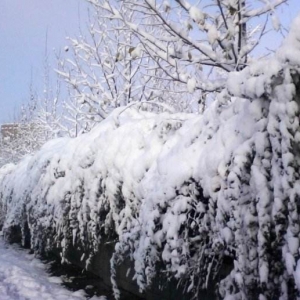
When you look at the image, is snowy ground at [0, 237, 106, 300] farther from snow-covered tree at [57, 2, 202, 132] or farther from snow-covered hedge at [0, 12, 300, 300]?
snow-covered tree at [57, 2, 202, 132]

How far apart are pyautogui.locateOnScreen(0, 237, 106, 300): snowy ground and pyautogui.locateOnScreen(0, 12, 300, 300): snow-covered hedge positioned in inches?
21.6

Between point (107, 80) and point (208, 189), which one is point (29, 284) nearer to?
point (208, 189)

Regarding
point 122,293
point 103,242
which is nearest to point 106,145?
point 103,242

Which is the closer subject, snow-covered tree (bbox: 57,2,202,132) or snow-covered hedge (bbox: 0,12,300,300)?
snow-covered hedge (bbox: 0,12,300,300)

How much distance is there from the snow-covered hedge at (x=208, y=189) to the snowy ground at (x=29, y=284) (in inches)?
21.6

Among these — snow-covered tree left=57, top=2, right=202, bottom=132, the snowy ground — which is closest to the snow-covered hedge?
the snowy ground

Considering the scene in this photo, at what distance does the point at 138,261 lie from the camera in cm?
388

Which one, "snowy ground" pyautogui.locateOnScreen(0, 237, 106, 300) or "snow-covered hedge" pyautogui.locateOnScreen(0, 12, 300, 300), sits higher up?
"snow-covered hedge" pyautogui.locateOnScreen(0, 12, 300, 300)

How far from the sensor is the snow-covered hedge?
2.39m

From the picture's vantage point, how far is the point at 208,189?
315 cm

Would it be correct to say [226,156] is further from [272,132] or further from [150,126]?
[150,126]

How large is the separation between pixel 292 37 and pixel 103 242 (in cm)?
354

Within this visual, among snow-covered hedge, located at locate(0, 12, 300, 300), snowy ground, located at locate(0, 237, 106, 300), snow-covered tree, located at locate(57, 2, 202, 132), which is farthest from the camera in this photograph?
snow-covered tree, located at locate(57, 2, 202, 132)

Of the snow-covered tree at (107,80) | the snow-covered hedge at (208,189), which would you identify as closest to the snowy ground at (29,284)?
the snow-covered hedge at (208,189)
